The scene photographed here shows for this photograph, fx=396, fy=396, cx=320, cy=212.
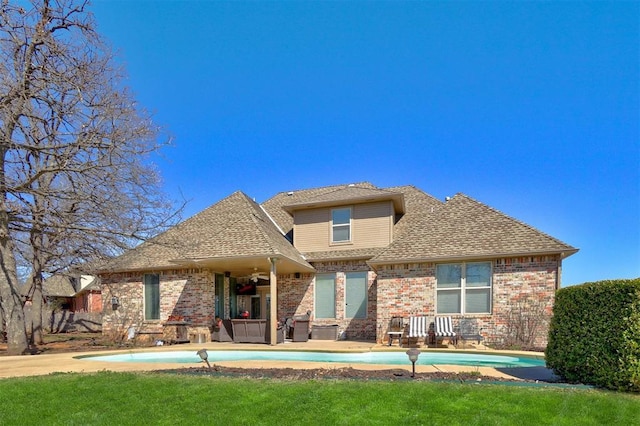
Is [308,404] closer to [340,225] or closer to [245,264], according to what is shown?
[245,264]

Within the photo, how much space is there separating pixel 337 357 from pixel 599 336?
5982 mm

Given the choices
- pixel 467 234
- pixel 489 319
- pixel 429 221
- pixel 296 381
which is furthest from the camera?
pixel 429 221

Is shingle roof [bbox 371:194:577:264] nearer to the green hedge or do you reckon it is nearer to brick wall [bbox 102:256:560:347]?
brick wall [bbox 102:256:560:347]

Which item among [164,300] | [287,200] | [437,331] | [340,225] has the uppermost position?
[287,200]

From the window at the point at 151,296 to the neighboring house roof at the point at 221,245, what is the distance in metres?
0.60

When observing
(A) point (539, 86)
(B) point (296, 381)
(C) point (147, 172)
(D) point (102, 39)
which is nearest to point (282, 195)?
(C) point (147, 172)

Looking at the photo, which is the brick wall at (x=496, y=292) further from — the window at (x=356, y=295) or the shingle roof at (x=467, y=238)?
the window at (x=356, y=295)

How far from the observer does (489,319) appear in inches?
500

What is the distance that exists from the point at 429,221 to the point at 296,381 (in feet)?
34.4

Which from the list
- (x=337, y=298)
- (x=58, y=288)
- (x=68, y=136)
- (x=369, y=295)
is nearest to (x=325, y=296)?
(x=337, y=298)

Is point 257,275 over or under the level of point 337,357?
over

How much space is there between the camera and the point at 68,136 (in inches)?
419

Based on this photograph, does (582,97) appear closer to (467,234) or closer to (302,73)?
(467,234)

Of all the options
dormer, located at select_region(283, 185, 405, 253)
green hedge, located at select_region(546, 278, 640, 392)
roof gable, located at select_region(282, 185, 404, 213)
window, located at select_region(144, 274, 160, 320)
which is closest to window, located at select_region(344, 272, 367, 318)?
dormer, located at select_region(283, 185, 405, 253)
